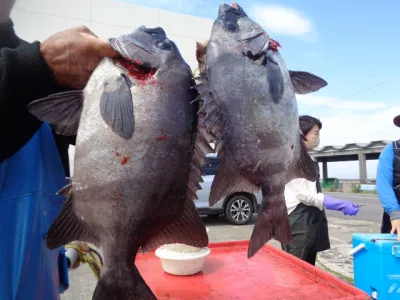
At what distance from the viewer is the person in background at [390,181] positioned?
4426mm

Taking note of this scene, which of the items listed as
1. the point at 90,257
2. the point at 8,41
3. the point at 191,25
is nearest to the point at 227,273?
the point at 90,257

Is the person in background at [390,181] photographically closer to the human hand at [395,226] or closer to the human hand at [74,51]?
the human hand at [395,226]

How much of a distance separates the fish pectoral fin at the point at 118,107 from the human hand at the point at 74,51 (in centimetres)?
12

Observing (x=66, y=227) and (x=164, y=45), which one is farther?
(x=164, y=45)

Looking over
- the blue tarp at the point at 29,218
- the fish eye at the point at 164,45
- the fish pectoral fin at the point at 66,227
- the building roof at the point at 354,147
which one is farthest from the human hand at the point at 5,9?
the building roof at the point at 354,147

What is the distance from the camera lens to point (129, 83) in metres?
1.38

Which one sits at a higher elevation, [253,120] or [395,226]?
[253,120]

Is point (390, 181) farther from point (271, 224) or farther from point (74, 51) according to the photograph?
point (74, 51)

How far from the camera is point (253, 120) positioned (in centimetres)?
143

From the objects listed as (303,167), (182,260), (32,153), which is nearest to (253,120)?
(303,167)

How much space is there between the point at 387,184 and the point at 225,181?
12.8 feet

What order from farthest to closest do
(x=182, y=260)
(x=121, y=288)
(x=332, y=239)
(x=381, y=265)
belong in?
(x=332, y=239) < (x=381, y=265) < (x=182, y=260) < (x=121, y=288)

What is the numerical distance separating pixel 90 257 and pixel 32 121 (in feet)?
3.78

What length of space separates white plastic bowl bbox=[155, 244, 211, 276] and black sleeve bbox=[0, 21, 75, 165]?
1.90 m
